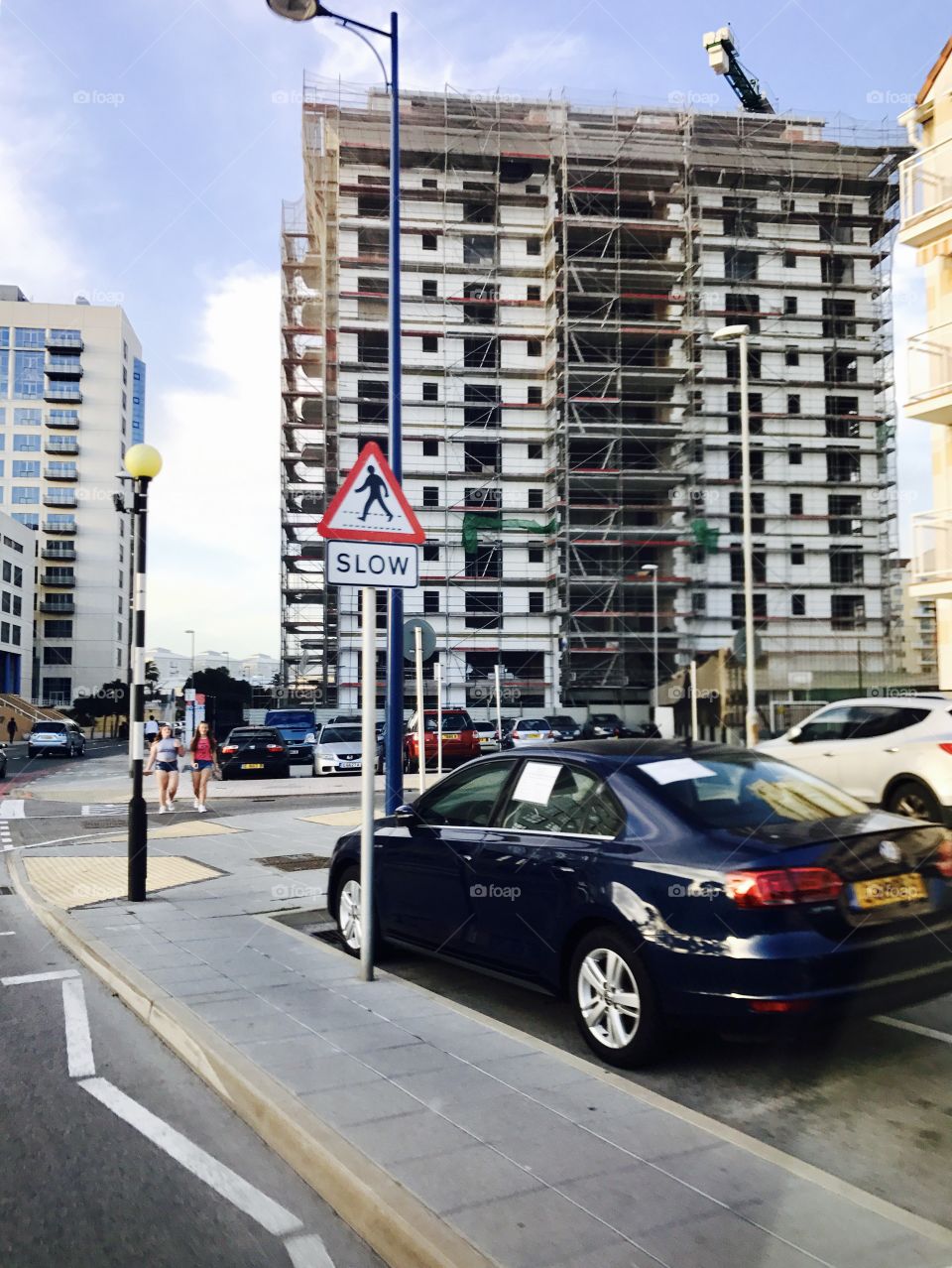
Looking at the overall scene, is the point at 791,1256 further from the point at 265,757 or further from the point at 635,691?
the point at 635,691

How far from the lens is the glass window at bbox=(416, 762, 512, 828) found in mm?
5578

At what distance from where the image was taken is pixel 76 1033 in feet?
17.0

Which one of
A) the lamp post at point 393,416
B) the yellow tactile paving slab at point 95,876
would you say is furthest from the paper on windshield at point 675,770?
the yellow tactile paving slab at point 95,876

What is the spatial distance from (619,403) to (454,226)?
1405cm

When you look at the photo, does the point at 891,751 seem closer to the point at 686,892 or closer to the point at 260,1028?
the point at 686,892

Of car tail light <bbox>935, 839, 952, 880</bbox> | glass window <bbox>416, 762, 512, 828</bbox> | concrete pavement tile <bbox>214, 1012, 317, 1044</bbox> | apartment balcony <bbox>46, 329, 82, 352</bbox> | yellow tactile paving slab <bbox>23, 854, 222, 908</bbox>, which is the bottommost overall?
yellow tactile paving slab <bbox>23, 854, 222, 908</bbox>

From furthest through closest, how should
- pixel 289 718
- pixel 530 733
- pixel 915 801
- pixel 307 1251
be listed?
pixel 289 718 < pixel 530 733 < pixel 915 801 < pixel 307 1251


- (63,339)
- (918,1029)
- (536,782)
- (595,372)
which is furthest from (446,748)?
(63,339)

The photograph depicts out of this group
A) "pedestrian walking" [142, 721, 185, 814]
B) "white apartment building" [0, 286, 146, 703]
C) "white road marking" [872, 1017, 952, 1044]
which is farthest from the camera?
"white apartment building" [0, 286, 146, 703]

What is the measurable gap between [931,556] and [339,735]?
49.5 ft

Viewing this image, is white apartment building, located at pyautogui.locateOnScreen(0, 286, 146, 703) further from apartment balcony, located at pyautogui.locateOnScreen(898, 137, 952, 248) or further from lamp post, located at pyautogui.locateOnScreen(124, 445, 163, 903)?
lamp post, located at pyautogui.locateOnScreen(124, 445, 163, 903)

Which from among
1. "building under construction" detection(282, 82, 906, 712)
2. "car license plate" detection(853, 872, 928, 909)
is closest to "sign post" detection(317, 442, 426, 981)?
"car license plate" detection(853, 872, 928, 909)

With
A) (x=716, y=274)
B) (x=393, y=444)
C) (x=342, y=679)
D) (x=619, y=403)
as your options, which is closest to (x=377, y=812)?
(x=393, y=444)

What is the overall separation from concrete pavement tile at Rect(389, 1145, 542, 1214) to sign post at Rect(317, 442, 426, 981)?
239 centimetres
